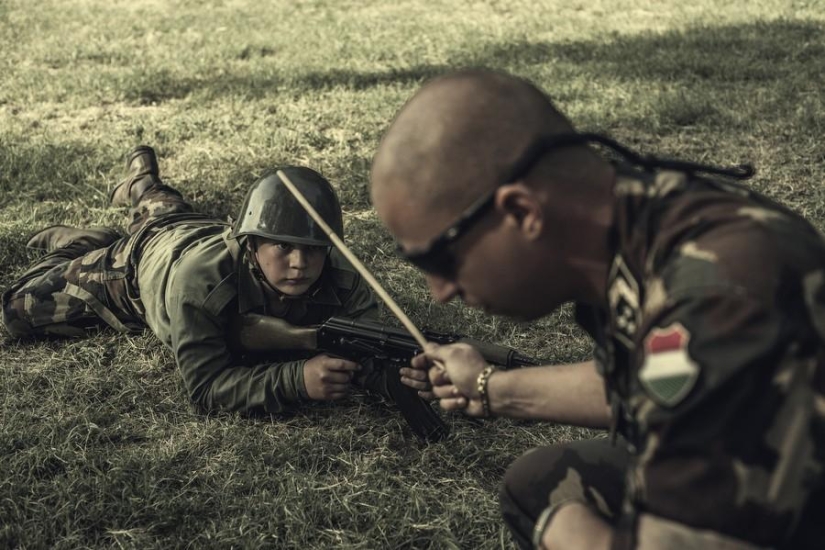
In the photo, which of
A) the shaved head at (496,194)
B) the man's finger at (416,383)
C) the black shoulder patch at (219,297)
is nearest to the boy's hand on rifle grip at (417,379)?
the man's finger at (416,383)

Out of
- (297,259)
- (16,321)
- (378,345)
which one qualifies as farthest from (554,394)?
(16,321)

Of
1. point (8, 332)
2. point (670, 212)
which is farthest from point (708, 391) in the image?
point (8, 332)

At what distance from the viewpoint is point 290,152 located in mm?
6480

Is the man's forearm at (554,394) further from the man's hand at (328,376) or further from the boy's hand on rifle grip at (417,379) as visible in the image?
the man's hand at (328,376)

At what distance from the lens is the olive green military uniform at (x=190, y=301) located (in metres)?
3.84

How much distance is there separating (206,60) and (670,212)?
7.62 meters

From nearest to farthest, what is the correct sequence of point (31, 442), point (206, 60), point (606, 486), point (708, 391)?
point (708, 391), point (606, 486), point (31, 442), point (206, 60)

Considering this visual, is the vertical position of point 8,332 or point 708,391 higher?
point 708,391

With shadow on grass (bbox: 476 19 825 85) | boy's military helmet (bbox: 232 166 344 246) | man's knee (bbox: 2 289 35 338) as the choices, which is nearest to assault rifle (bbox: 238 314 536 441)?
boy's military helmet (bbox: 232 166 344 246)

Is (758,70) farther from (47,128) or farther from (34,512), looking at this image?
(34,512)

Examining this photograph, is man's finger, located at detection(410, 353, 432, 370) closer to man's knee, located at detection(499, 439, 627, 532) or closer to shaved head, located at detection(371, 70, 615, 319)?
man's knee, located at detection(499, 439, 627, 532)

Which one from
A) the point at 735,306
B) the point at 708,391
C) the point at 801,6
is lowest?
the point at 801,6

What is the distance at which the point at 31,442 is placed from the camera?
359 cm

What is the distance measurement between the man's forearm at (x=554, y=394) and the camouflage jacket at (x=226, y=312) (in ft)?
4.51
